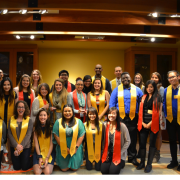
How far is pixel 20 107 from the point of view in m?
3.38

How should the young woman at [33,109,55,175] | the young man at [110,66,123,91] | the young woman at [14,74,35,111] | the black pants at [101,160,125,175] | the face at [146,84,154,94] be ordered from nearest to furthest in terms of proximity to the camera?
the black pants at [101,160,125,175], the young woman at [33,109,55,175], the face at [146,84,154,94], the young woman at [14,74,35,111], the young man at [110,66,123,91]

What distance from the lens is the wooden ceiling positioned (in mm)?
3441

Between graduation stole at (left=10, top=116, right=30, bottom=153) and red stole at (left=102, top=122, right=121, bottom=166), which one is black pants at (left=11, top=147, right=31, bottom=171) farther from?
red stole at (left=102, top=122, right=121, bottom=166)

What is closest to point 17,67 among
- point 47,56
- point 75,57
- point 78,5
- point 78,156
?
point 47,56

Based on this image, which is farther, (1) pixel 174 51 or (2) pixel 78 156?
(1) pixel 174 51

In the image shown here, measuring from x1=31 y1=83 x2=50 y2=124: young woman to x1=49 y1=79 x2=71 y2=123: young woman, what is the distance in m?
0.10

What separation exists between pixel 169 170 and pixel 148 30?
264 cm

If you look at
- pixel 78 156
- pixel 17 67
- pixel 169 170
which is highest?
pixel 17 67

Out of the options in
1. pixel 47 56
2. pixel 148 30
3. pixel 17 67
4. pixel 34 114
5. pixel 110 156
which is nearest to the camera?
pixel 110 156

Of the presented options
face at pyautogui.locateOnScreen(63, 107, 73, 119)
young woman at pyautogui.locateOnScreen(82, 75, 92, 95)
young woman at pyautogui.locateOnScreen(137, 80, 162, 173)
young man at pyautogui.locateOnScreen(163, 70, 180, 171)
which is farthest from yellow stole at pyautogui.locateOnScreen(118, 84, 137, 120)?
face at pyautogui.locateOnScreen(63, 107, 73, 119)

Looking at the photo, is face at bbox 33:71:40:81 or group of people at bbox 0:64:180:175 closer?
group of people at bbox 0:64:180:175

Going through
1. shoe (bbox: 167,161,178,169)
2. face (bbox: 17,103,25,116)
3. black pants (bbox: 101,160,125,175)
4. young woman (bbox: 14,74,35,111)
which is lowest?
shoe (bbox: 167,161,178,169)

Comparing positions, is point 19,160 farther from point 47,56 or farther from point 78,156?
point 47,56

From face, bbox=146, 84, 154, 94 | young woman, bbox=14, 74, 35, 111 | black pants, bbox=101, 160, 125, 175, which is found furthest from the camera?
young woman, bbox=14, 74, 35, 111
